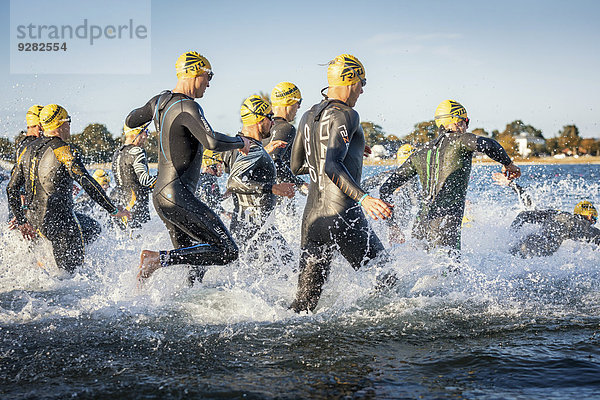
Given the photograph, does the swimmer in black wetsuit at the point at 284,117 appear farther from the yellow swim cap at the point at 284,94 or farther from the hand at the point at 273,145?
the hand at the point at 273,145

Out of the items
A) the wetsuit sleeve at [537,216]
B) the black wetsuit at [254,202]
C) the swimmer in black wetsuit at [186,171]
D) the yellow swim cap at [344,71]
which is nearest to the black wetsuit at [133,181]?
the black wetsuit at [254,202]

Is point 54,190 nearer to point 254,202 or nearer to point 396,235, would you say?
point 254,202

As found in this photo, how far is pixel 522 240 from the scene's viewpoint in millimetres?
7973

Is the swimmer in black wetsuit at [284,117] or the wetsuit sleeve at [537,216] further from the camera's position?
the wetsuit sleeve at [537,216]

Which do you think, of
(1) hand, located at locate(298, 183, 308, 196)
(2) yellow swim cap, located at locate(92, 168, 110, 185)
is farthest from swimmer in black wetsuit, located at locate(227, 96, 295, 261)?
(2) yellow swim cap, located at locate(92, 168, 110, 185)

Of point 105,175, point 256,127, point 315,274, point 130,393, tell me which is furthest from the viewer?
point 105,175

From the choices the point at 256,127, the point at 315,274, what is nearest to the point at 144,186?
the point at 256,127

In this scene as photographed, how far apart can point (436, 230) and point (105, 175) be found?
807 cm

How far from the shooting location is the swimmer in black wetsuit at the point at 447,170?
5.34 metres

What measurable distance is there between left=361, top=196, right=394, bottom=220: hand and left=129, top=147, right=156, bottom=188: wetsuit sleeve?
443 cm

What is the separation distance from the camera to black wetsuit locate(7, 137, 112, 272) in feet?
20.2

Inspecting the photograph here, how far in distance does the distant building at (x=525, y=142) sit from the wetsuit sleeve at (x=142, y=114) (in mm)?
112668

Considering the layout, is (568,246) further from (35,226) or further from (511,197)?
(511,197)

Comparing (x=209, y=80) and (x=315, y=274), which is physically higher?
(x=209, y=80)
